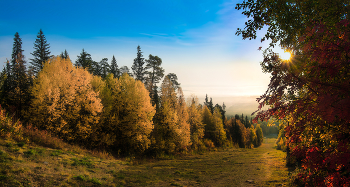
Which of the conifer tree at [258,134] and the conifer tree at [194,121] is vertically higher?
the conifer tree at [194,121]

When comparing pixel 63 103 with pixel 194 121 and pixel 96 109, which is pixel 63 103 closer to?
pixel 96 109

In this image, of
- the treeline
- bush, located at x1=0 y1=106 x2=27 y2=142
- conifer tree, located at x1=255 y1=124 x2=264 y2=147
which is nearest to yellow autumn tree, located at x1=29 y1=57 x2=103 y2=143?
the treeline

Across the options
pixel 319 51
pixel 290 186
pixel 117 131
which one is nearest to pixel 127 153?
pixel 117 131

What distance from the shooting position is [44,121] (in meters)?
18.4

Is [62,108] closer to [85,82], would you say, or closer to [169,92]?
[85,82]

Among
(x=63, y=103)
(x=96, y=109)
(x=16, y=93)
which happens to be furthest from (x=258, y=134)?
(x=16, y=93)

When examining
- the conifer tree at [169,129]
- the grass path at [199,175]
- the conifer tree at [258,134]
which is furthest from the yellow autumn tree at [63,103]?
the conifer tree at [258,134]

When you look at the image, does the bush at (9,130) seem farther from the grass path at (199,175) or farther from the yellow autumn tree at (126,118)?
the yellow autumn tree at (126,118)

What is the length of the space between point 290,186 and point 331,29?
1219cm

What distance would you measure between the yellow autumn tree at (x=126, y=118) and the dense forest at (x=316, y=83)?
20.7 metres

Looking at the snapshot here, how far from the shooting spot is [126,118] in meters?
24.1

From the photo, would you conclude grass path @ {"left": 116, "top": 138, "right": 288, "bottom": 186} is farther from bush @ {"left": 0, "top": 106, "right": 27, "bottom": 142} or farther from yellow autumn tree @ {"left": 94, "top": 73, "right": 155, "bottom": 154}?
bush @ {"left": 0, "top": 106, "right": 27, "bottom": 142}

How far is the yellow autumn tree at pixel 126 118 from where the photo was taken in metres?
23.8

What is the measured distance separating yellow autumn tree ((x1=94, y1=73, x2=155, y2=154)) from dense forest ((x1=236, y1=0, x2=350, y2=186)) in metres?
20.7
